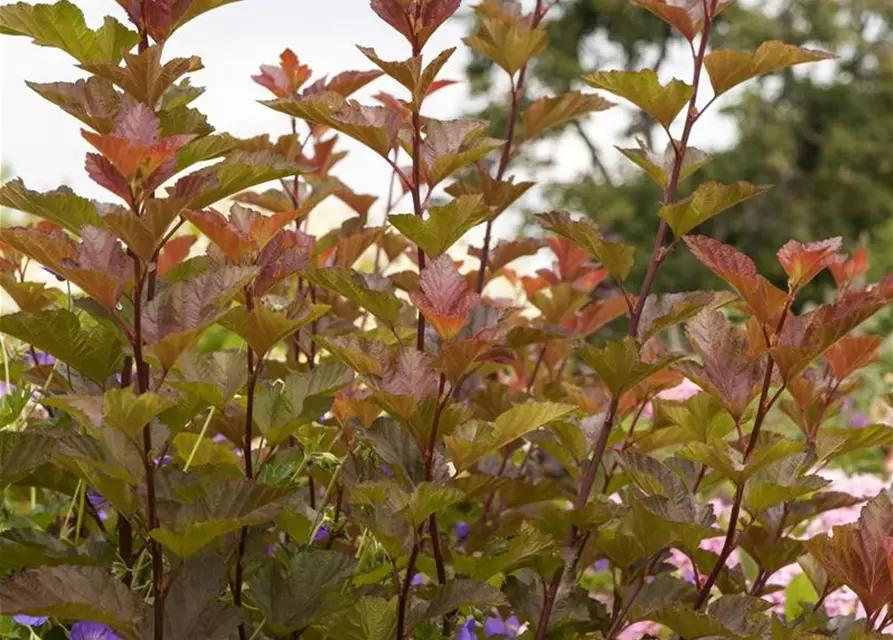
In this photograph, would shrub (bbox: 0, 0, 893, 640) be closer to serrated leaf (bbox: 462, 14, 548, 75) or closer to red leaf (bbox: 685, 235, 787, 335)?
red leaf (bbox: 685, 235, 787, 335)

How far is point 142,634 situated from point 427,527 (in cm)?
44

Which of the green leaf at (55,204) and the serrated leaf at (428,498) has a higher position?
the green leaf at (55,204)

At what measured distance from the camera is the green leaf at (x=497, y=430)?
1.15 m

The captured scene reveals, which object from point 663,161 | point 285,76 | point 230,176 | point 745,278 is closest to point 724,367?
point 745,278

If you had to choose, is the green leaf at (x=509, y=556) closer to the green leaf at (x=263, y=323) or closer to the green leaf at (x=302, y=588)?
the green leaf at (x=302, y=588)

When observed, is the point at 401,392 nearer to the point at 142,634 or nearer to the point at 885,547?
the point at 142,634

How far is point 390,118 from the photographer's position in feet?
4.42

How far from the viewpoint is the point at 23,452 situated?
45.6 inches

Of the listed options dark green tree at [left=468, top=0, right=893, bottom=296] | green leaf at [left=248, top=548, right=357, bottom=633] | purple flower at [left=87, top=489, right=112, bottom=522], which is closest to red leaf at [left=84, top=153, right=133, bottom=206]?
green leaf at [left=248, top=548, right=357, bottom=633]

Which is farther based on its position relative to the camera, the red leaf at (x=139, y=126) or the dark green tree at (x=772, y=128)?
the dark green tree at (x=772, y=128)

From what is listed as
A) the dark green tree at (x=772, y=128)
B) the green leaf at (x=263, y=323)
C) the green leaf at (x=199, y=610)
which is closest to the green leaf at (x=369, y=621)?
the green leaf at (x=199, y=610)

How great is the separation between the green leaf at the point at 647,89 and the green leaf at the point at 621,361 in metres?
0.30

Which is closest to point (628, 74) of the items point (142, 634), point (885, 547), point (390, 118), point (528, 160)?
point (390, 118)

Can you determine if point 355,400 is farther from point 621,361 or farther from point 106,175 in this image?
point 106,175
